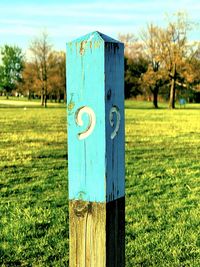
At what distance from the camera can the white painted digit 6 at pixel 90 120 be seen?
1.97m

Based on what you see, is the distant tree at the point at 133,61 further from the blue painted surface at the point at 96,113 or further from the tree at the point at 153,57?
the blue painted surface at the point at 96,113

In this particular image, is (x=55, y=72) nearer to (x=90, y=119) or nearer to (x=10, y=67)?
(x=10, y=67)

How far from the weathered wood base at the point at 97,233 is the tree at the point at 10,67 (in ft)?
273

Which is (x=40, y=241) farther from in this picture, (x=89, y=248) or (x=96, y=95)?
(x=96, y=95)


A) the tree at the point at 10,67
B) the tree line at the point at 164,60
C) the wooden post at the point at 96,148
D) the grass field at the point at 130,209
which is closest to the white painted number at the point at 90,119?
the wooden post at the point at 96,148

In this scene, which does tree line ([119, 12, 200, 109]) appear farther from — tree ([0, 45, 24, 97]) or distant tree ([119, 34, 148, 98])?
tree ([0, 45, 24, 97])

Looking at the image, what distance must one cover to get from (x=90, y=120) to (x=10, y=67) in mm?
84798

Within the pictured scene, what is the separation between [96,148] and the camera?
6.50 feet

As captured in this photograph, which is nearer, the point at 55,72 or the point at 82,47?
the point at 82,47

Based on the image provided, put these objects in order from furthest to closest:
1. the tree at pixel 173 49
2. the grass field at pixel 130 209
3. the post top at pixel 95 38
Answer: the tree at pixel 173 49 < the grass field at pixel 130 209 < the post top at pixel 95 38

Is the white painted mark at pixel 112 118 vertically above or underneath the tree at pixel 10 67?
underneath

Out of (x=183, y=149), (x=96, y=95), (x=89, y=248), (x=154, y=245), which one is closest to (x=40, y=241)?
(x=154, y=245)

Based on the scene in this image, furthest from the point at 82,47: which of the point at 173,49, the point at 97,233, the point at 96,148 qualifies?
the point at 173,49

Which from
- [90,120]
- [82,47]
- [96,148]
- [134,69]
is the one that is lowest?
[96,148]
